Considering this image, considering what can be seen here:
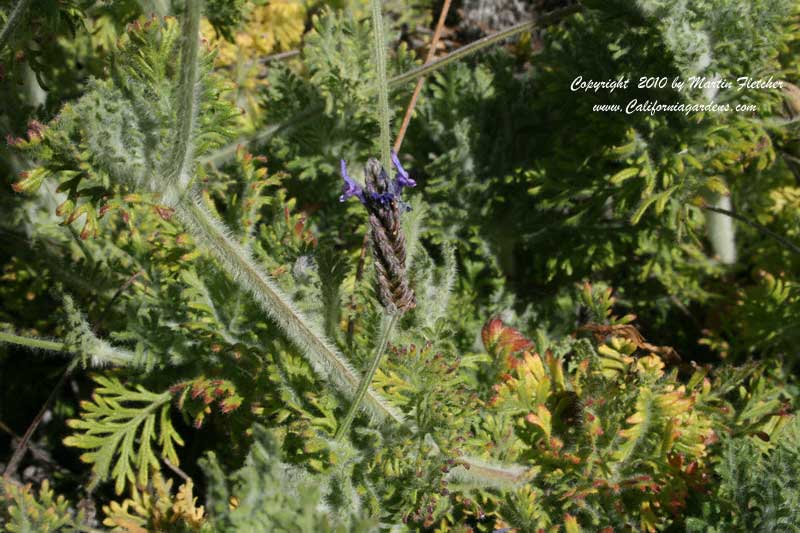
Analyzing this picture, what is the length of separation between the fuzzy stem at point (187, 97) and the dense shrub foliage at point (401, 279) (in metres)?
0.01

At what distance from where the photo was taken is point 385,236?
1.82 m

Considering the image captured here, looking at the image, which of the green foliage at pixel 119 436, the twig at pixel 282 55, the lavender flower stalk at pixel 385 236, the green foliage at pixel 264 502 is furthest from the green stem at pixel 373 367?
the twig at pixel 282 55

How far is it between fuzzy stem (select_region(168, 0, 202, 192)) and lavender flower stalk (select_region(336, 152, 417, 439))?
19.6 inches

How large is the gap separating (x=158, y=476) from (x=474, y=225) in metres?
1.77

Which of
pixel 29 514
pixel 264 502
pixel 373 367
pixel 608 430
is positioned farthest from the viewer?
pixel 608 430

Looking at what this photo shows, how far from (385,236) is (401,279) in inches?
5.6

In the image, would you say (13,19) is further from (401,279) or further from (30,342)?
(401,279)

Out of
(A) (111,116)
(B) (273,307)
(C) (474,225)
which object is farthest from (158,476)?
(C) (474,225)

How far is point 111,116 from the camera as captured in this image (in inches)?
83.5

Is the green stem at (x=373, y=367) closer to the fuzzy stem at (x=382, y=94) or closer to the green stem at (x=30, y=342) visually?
the fuzzy stem at (x=382, y=94)

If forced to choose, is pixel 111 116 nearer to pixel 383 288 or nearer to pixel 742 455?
pixel 383 288

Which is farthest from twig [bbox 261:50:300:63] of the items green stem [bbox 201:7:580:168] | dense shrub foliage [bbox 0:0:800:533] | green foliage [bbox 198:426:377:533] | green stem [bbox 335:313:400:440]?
green foliage [bbox 198:426:377:533]

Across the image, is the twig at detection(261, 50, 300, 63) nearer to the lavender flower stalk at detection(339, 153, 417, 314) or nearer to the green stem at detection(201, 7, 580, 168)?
the green stem at detection(201, 7, 580, 168)

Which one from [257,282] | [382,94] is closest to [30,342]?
[257,282]
